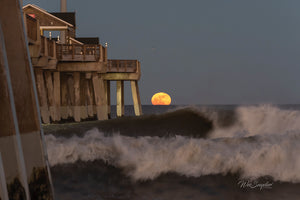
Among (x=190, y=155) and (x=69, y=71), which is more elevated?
(x=69, y=71)

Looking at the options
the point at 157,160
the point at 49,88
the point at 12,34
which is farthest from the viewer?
the point at 49,88

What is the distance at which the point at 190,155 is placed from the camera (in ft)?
24.7

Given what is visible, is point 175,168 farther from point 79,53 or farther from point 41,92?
point 79,53

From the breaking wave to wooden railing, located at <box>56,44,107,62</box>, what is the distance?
12.5 m

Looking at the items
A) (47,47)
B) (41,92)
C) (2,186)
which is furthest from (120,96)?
(2,186)

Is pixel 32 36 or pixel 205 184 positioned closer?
pixel 205 184

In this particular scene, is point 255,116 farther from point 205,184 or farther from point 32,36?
point 205,184

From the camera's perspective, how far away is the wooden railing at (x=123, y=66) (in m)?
28.1

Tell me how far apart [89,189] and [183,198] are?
Result: 5.52ft

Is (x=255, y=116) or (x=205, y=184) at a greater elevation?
(x=205, y=184)

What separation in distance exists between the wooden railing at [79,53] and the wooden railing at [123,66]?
5709mm

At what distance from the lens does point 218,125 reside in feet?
60.7

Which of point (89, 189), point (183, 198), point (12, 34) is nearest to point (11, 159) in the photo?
point (12, 34)

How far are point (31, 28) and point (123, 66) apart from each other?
1442 cm
